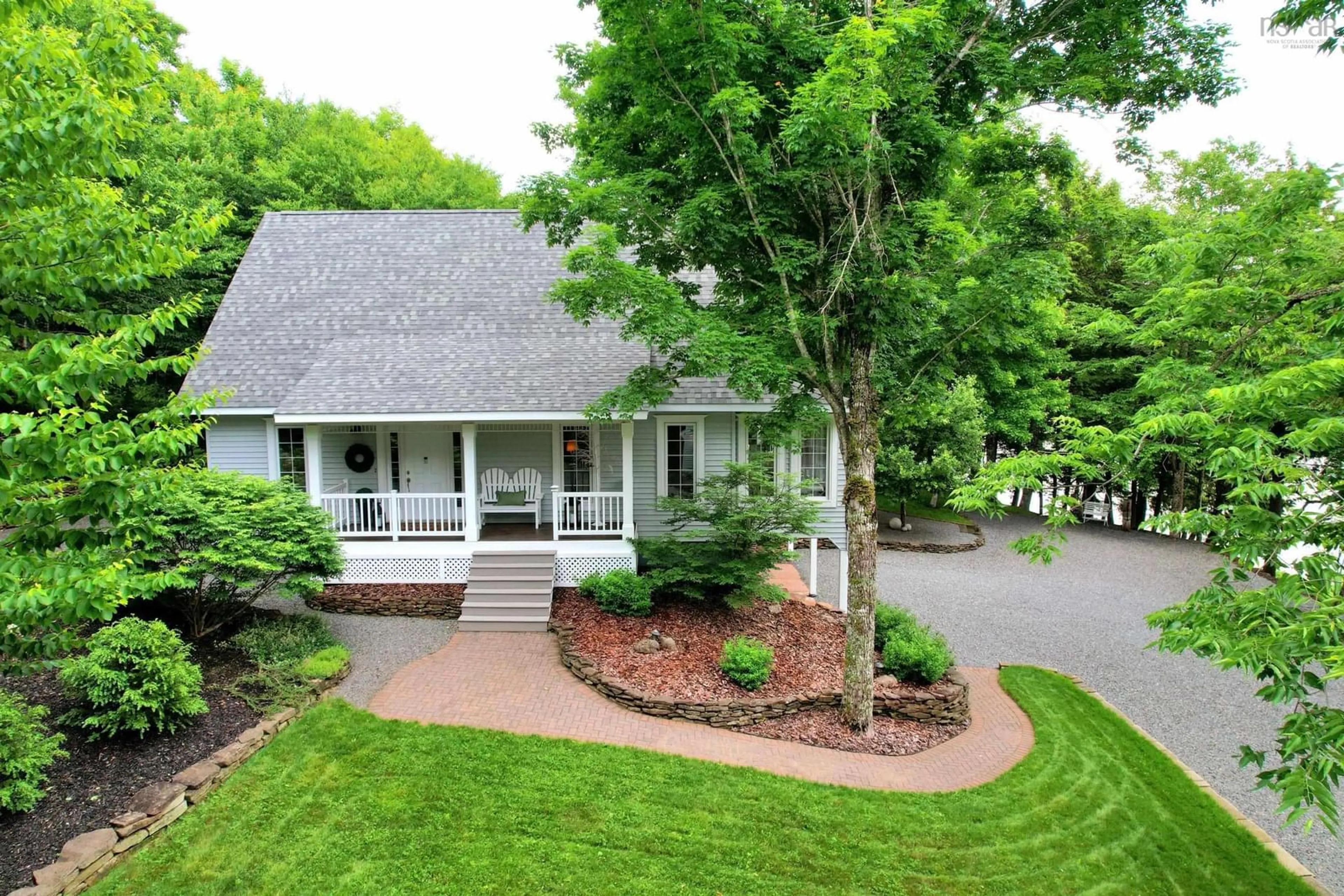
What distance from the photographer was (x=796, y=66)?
26.3 feet

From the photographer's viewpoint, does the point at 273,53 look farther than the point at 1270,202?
Yes

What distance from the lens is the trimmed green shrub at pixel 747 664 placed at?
28.0ft

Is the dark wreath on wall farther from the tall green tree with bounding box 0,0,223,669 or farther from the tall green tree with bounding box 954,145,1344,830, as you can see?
the tall green tree with bounding box 954,145,1344,830

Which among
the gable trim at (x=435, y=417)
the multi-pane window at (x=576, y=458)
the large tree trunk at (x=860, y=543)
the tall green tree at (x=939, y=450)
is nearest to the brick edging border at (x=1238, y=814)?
the large tree trunk at (x=860, y=543)

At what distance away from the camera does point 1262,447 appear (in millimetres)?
3957

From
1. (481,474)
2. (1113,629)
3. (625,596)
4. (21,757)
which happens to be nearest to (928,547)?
(1113,629)

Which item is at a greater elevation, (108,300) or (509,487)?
Answer: (108,300)

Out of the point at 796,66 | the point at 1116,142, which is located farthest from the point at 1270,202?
the point at 796,66

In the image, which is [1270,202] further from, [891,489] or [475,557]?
[891,489]

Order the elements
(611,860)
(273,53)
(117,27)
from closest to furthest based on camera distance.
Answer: (117,27)
(611,860)
(273,53)

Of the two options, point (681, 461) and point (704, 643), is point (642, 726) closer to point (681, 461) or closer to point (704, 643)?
point (704, 643)

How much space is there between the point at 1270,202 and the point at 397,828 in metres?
8.48

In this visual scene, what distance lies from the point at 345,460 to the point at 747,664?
943 cm

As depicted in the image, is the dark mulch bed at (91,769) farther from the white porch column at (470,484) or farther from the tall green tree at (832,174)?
the tall green tree at (832,174)
